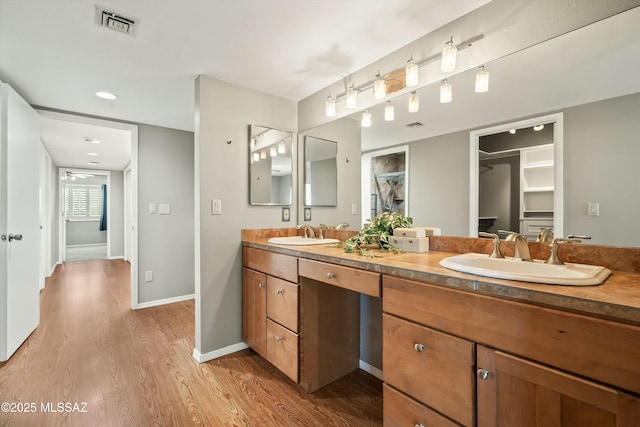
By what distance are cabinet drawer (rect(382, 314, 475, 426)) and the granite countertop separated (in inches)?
8.0

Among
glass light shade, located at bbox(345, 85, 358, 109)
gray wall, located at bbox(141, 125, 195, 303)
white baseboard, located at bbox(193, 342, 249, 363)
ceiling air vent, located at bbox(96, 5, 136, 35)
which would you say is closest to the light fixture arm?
glass light shade, located at bbox(345, 85, 358, 109)

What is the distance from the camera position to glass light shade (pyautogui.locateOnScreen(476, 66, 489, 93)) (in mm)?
1493

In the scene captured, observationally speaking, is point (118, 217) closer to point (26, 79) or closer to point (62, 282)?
point (62, 282)

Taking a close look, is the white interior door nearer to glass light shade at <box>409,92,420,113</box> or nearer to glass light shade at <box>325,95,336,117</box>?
glass light shade at <box>325,95,336,117</box>

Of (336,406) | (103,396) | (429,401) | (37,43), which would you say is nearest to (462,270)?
(429,401)

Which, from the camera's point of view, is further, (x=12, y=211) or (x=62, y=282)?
(x=62, y=282)

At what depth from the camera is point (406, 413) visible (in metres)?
1.18

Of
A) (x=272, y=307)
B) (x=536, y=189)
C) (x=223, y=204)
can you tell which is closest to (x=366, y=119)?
(x=536, y=189)

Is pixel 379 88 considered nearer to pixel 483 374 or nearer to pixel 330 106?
pixel 330 106

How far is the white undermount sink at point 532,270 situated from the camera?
0.90 m

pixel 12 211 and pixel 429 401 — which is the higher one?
pixel 12 211

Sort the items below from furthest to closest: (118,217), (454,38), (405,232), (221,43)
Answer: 1. (118,217)
2. (221,43)
3. (405,232)
4. (454,38)

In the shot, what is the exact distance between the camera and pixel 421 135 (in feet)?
6.04

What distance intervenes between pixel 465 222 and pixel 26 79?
3.42 meters
